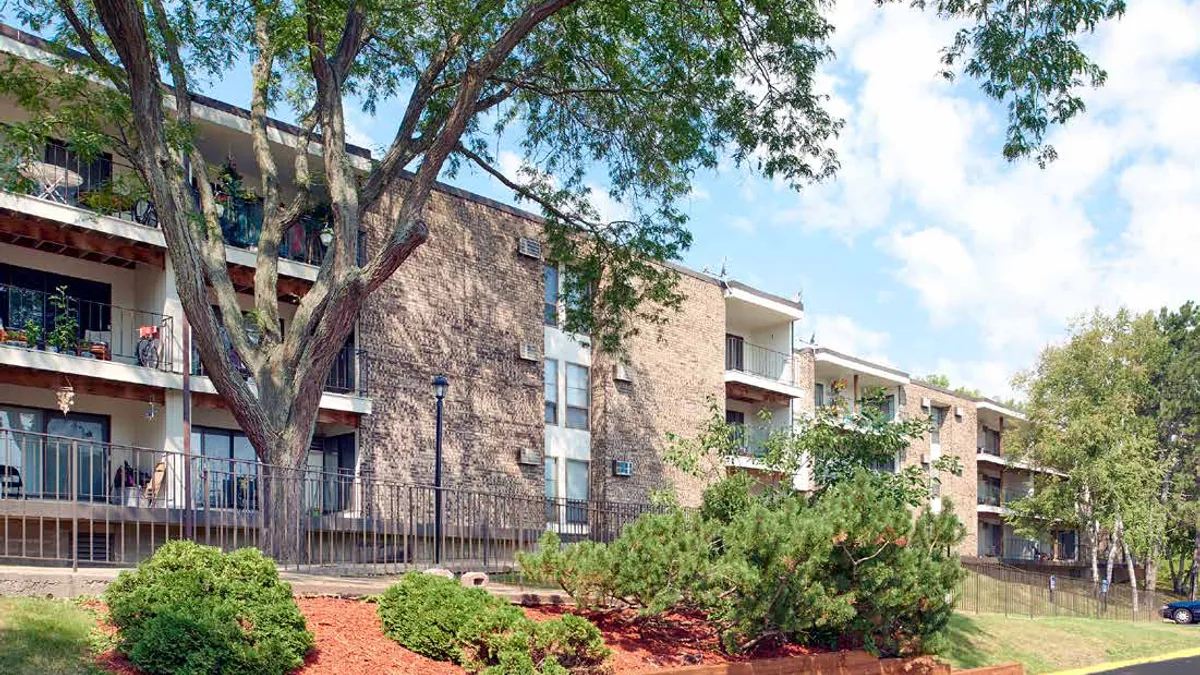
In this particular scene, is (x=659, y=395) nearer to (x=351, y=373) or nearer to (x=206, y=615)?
(x=351, y=373)

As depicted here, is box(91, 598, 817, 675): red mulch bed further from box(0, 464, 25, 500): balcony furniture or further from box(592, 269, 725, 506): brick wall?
box(592, 269, 725, 506): brick wall

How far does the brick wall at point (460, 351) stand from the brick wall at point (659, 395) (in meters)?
2.68

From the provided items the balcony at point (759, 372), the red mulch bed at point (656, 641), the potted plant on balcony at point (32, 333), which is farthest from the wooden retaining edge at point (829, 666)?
the balcony at point (759, 372)

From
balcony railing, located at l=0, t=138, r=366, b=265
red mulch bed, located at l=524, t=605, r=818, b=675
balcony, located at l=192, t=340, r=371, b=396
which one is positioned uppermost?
balcony railing, located at l=0, t=138, r=366, b=265

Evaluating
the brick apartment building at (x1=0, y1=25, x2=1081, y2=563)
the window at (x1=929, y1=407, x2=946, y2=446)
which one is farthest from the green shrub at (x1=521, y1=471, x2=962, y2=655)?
the window at (x1=929, y1=407, x2=946, y2=446)

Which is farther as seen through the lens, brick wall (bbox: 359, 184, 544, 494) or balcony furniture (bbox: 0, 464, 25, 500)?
brick wall (bbox: 359, 184, 544, 494)

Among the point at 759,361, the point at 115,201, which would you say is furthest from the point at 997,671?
the point at 759,361

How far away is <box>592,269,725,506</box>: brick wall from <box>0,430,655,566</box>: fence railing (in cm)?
334

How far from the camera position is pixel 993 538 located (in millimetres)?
56969

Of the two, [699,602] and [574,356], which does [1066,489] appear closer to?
[574,356]

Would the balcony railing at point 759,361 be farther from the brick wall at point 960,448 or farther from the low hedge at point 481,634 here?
the low hedge at point 481,634

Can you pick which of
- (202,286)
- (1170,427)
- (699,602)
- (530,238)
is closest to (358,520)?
(202,286)

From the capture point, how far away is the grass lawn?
22.5m

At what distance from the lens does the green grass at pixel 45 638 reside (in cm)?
859
